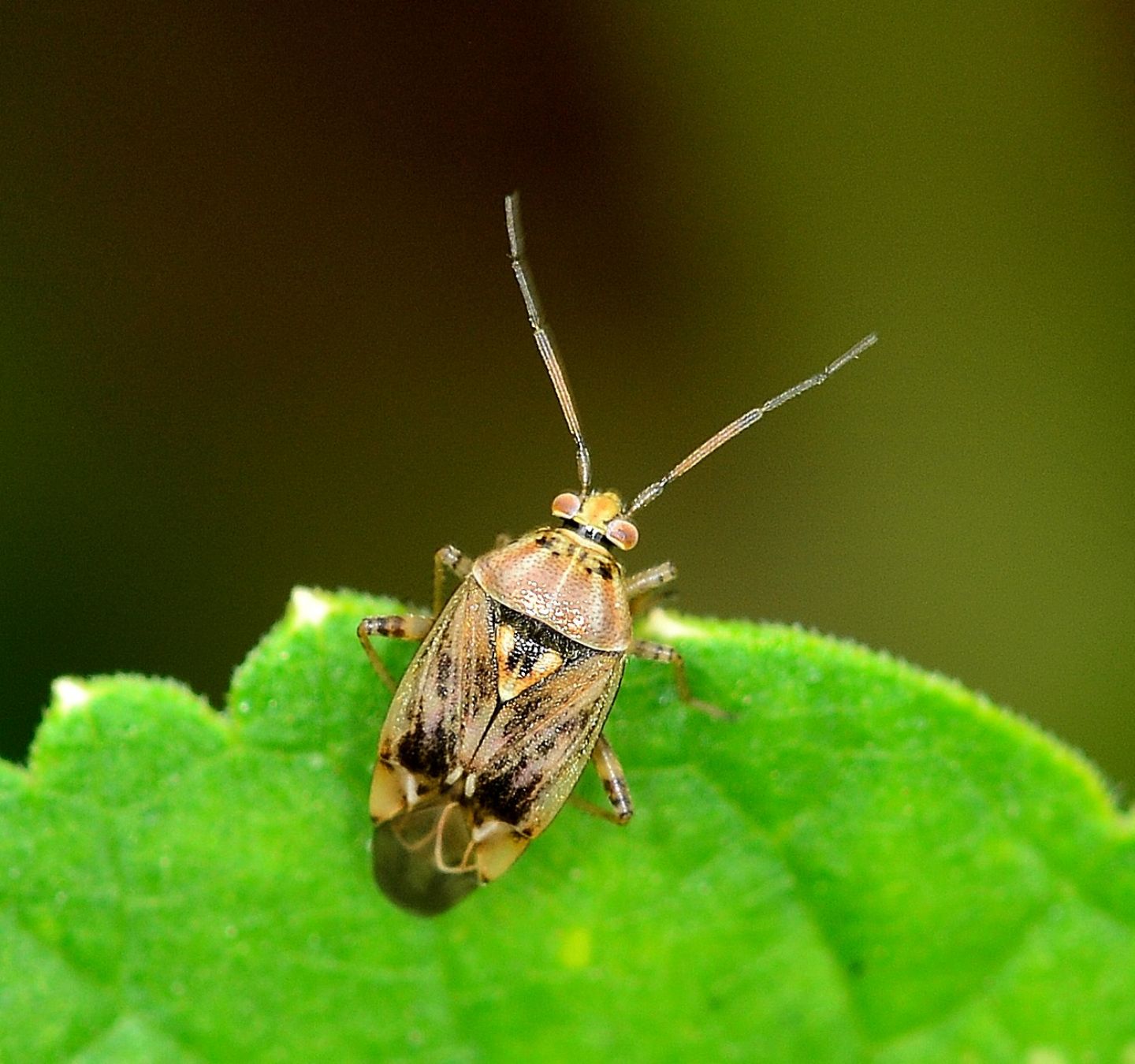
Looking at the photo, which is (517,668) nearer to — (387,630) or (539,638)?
(539,638)

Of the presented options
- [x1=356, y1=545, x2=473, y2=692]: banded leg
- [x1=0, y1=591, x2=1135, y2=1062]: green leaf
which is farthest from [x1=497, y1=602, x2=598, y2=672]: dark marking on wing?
[x1=0, y1=591, x2=1135, y2=1062]: green leaf

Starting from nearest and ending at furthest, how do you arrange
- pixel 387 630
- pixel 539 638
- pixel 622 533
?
1. pixel 387 630
2. pixel 539 638
3. pixel 622 533

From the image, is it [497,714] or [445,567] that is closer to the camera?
[497,714]

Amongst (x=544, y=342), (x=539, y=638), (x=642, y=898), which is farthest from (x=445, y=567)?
(x=642, y=898)

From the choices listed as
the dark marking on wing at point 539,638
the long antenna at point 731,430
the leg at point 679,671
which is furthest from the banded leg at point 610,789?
the long antenna at point 731,430

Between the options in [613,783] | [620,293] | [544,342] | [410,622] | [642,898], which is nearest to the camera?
[642,898]

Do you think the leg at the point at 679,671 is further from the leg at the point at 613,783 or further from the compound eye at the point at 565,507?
the compound eye at the point at 565,507
